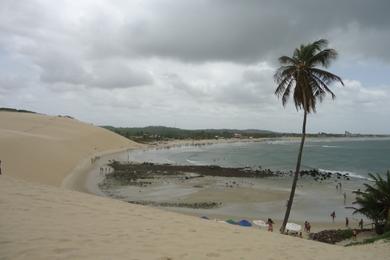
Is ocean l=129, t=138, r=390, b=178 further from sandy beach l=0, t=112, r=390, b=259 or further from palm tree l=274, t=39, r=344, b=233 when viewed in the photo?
sandy beach l=0, t=112, r=390, b=259

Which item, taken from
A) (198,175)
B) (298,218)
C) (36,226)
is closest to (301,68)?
(36,226)

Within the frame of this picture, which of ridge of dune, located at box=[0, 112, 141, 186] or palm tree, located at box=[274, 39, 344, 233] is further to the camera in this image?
ridge of dune, located at box=[0, 112, 141, 186]

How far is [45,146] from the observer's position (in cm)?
6631

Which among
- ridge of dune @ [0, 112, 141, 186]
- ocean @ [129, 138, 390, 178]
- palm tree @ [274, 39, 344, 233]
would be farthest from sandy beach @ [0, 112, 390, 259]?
ocean @ [129, 138, 390, 178]

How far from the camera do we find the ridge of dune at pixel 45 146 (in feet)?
153

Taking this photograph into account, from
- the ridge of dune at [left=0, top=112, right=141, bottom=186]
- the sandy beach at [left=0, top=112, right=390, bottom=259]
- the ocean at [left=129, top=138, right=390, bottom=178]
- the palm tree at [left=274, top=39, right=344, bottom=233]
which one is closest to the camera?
the sandy beach at [left=0, top=112, right=390, bottom=259]

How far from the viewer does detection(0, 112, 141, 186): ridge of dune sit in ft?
153

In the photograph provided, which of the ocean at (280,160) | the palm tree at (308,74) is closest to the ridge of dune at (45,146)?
the ocean at (280,160)

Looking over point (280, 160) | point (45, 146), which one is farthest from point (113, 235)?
point (280, 160)

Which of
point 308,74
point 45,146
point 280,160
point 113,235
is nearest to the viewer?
point 113,235

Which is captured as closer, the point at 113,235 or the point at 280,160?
the point at 113,235

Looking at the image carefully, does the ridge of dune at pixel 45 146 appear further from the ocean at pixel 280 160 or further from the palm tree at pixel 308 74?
the palm tree at pixel 308 74

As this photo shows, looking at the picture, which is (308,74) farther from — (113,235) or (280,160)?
(280,160)

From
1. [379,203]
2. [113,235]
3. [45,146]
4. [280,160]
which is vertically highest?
[113,235]
